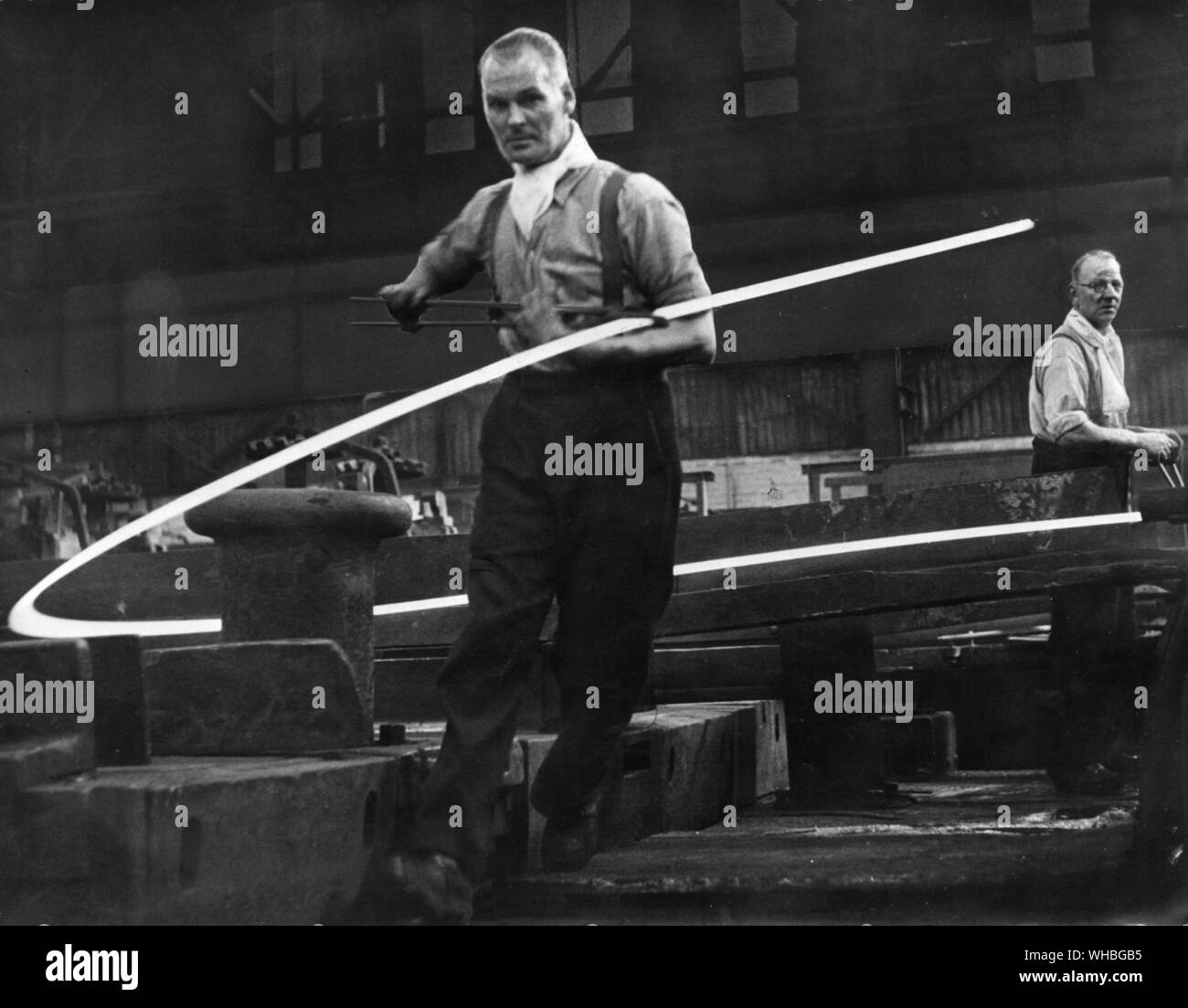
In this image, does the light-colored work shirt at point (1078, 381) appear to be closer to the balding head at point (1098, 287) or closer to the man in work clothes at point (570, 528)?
the balding head at point (1098, 287)

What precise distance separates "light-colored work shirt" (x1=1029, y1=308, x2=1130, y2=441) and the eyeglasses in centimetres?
7

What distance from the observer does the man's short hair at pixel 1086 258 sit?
3.23 m

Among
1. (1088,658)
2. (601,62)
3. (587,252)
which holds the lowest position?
(1088,658)

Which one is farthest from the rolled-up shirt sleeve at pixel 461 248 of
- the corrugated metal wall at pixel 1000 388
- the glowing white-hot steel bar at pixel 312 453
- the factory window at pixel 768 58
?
the corrugated metal wall at pixel 1000 388

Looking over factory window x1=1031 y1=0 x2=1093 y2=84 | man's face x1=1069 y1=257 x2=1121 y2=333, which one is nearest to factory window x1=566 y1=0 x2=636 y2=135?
factory window x1=1031 y1=0 x2=1093 y2=84

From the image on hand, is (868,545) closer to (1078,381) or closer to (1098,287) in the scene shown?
(1078,381)

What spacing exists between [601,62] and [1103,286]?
4.40 ft

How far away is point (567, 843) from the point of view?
10.00 ft

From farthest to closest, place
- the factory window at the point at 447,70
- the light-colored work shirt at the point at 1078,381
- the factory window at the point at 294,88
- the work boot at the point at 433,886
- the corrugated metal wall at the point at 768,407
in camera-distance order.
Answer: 1. the factory window at the point at 294,88
2. the factory window at the point at 447,70
3. the light-colored work shirt at the point at 1078,381
4. the corrugated metal wall at the point at 768,407
5. the work boot at the point at 433,886

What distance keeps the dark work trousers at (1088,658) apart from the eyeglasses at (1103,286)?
0.38 metres

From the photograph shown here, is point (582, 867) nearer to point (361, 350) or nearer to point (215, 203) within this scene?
point (361, 350)

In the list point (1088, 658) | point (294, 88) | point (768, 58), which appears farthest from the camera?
point (294, 88)

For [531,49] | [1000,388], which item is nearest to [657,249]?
[531,49]
